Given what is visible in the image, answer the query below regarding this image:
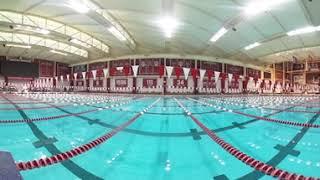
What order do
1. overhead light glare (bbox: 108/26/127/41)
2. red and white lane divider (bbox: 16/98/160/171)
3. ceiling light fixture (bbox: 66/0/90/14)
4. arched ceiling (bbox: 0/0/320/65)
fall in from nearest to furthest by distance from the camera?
1. red and white lane divider (bbox: 16/98/160/171)
2. ceiling light fixture (bbox: 66/0/90/14)
3. arched ceiling (bbox: 0/0/320/65)
4. overhead light glare (bbox: 108/26/127/41)

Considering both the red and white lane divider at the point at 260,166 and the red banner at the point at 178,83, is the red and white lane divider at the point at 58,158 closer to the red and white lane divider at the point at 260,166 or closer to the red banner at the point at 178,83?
the red and white lane divider at the point at 260,166

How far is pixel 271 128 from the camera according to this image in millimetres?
4383

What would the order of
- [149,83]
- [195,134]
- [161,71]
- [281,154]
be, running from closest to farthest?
1. [281,154]
2. [195,134]
3. [161,71]
4. [149,83]

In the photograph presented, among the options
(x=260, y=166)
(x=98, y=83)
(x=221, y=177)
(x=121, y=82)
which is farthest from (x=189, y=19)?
(x=98, y=83)

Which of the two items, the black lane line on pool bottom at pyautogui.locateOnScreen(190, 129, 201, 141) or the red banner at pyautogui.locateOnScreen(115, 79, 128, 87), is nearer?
the black lane line on pool bottom at pyautogui.locateOnScreen(190, 129, 201, 141)

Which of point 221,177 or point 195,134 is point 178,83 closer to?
point 195,134

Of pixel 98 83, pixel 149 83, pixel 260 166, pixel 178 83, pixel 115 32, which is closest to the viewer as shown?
pixel 260 166

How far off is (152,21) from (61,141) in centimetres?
1016

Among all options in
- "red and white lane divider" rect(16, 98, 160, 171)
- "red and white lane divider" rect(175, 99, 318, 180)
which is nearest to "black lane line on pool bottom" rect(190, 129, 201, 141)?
"red and white lane divider" rect(175, 99, 318, 180)

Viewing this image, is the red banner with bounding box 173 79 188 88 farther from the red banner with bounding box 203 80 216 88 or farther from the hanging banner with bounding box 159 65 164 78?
the red banner with bounding box 203 80 216 88

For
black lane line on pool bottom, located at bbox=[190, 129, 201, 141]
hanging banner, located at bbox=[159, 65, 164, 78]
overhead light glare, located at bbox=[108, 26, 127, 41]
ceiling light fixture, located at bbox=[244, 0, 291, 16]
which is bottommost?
black lane line on pool bottom, located at bbox=[190, 129, 201, 141]

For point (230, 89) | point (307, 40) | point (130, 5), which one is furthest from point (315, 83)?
point (130, 5)

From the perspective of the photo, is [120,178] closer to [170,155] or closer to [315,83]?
[170,155]

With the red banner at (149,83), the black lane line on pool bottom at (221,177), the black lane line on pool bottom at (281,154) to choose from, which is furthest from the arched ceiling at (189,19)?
the black lane line on pool bottom at (221,177)
